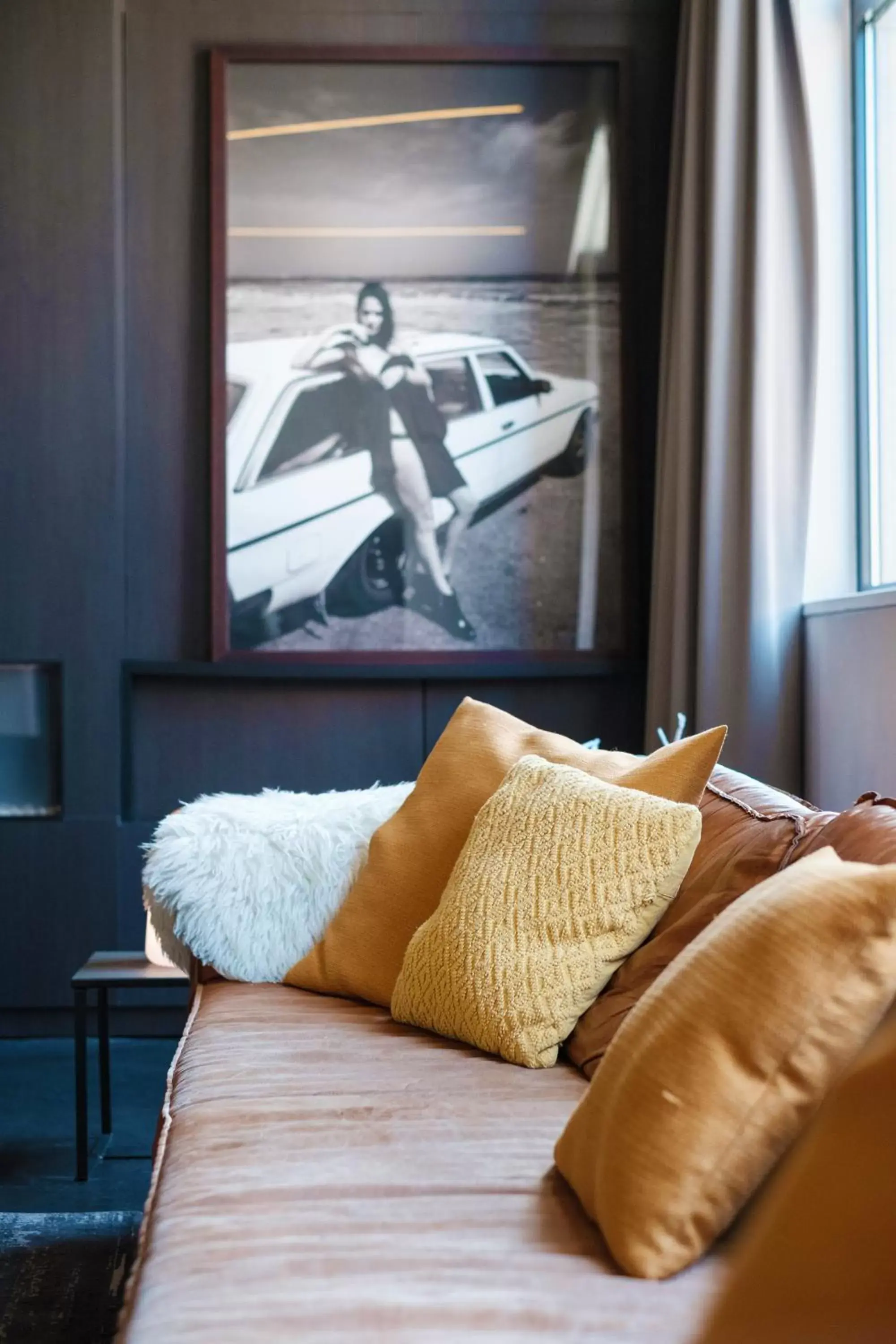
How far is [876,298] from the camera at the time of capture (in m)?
2.97

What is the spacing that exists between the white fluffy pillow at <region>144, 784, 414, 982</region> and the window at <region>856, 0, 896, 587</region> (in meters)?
1.40

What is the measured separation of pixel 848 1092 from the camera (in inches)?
22.6

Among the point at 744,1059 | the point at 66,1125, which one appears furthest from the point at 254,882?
the point at 744,1059

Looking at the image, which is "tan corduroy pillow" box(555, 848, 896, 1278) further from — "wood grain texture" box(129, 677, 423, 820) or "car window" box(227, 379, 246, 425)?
"car window" box(227, 379, 246, 425)

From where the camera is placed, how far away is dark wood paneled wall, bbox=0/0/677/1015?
3426 mm

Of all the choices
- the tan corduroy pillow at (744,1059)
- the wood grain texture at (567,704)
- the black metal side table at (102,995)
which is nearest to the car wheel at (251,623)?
the wood grain texture at (567,704)

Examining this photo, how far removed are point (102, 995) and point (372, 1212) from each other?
1.55 meters

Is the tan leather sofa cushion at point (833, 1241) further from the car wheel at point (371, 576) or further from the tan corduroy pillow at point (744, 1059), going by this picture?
the car wheel at point (371, 576)

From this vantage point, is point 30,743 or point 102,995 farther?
point 30,743

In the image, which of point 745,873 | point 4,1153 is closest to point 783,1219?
point 745,873

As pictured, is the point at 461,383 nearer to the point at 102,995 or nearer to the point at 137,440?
the point at 137,440

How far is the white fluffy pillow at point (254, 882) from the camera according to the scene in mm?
2176

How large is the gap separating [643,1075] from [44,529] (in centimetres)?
274

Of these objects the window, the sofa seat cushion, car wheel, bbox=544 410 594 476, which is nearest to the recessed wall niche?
car wheel, bbox=544 410 594 476
